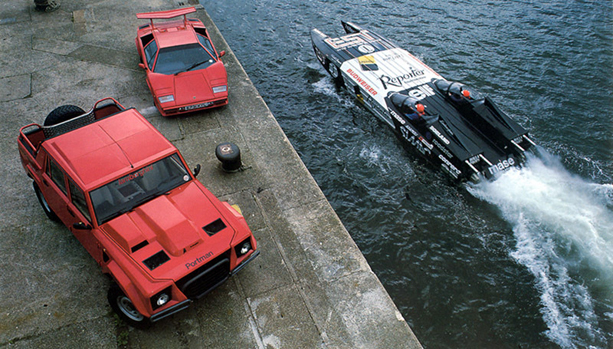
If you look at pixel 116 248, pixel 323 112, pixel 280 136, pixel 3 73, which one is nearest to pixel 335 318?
pixel 116 248

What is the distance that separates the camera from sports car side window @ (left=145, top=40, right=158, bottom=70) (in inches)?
420

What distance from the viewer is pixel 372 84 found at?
12.3m

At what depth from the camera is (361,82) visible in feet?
41.0

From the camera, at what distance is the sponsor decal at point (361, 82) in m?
12.2

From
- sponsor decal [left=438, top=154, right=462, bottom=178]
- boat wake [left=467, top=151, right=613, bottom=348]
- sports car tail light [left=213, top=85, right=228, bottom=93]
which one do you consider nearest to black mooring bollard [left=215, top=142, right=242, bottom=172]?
sports car tail light [left=213, top=85, right=228, bottom=93]

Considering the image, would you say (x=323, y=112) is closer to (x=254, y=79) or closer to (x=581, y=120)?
(x=254, y=79)

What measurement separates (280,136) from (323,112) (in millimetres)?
2893

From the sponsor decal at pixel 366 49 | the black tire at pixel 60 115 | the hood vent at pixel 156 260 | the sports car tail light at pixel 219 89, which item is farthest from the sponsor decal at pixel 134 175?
the sponsor decal at pixel 366 49

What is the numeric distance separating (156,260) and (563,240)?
8.26 meters

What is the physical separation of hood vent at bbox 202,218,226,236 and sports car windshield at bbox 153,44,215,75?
5.67 metres

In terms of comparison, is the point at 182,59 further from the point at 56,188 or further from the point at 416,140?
the point at 416,140

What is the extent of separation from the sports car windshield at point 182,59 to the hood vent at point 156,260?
19.9 feet

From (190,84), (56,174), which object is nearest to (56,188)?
(56,174)

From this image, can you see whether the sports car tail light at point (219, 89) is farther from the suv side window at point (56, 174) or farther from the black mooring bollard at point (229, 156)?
the suv side window at point (56, 174)
